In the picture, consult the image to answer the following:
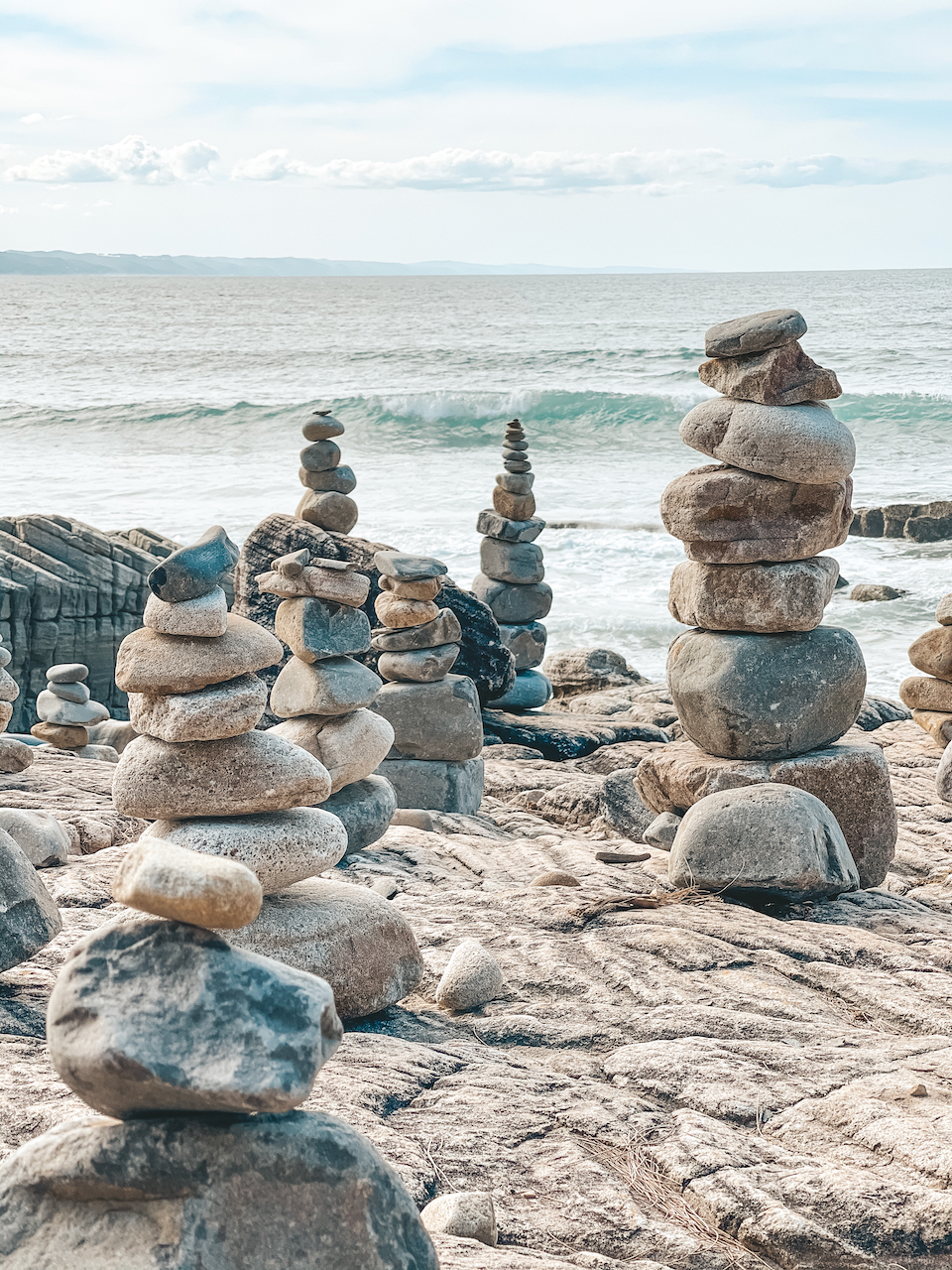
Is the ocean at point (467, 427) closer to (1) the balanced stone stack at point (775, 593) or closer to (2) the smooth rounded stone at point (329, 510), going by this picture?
(2) the smooth rounded stone at point (329, 510)

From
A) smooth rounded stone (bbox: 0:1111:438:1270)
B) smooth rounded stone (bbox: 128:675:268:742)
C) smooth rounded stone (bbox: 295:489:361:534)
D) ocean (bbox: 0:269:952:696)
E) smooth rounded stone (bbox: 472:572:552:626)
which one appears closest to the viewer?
smooth rounded stone (bbox: 0:1111:438:1270)

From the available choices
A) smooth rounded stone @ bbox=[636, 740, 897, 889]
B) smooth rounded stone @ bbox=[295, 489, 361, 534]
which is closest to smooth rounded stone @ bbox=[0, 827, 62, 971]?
smooth rounded stone @ bbox=[636, 740, 897, 889]

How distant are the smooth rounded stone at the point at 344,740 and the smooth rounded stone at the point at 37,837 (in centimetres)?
100

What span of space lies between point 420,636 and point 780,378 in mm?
2676

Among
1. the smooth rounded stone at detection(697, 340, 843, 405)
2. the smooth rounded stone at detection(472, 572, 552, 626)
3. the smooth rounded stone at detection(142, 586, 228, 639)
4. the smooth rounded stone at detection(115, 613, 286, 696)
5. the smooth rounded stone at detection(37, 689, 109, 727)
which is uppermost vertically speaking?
the smooth rounded stone at detection(697, 340, 843, 405)

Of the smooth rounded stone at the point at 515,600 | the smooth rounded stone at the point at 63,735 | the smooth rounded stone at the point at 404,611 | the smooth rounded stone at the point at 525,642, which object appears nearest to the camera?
the smooth rounded stone at the point at 404,611

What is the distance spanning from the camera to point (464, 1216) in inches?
85.5

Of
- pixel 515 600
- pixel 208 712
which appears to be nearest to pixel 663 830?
pixel 208 712

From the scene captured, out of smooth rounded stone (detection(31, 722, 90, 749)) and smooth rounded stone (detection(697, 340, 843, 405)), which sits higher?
smooth rounded stone (detection(697, 340, 843, 405))

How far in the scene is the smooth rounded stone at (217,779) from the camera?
354 cm

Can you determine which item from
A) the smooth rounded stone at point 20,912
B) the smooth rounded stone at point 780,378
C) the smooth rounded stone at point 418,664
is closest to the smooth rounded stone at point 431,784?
the smooth rounded stone at point 418,664

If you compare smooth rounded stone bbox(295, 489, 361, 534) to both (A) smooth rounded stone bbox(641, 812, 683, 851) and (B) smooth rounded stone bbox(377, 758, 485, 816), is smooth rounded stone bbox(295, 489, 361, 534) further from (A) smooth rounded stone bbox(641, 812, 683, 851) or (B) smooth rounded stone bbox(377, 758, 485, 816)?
(A) smooth rounded stone bbox(641, 812, 683, 851)

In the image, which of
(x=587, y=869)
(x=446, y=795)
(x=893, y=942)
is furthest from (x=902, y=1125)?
(x=446, y=795)

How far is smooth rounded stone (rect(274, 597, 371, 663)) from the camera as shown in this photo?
5.36 m
